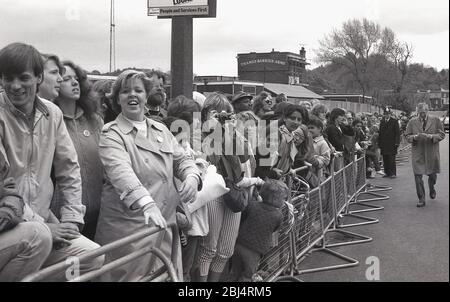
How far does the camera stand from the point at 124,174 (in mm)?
2838

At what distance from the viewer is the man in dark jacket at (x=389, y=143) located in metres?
14.1

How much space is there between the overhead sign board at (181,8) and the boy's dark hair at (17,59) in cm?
283

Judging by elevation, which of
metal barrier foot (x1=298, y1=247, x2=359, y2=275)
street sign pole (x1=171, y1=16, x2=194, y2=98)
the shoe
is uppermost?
street sign pole (x1=171, y1=16, x2=194, y2=98)

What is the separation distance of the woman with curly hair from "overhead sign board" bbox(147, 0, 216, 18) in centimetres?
203

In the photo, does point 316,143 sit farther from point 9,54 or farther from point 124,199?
point 9,54

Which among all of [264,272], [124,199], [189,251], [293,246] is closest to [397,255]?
[293,246]

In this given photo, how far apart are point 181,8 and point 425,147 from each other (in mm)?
6111

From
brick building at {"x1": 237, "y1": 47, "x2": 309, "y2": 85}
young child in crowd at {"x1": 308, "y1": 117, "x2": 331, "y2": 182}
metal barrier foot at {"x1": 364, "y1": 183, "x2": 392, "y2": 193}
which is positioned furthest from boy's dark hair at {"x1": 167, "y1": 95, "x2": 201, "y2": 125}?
brick building at {"x1": 237, "y1": 47, "x2": 309, "y2": 85}

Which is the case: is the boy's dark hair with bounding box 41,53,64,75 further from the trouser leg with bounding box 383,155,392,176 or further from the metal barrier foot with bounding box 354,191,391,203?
the trouser leg with bounding box 383,155,392,176

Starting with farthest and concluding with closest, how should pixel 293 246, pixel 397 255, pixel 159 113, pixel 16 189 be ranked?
pixel 397 255
pixel 293 246
pixel 159 113
pixel 16 189

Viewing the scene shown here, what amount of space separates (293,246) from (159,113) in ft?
6.44

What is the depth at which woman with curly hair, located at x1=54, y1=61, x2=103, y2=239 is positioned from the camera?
3162mm

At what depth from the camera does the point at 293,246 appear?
530cm

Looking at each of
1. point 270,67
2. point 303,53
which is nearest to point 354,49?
point 270,67
